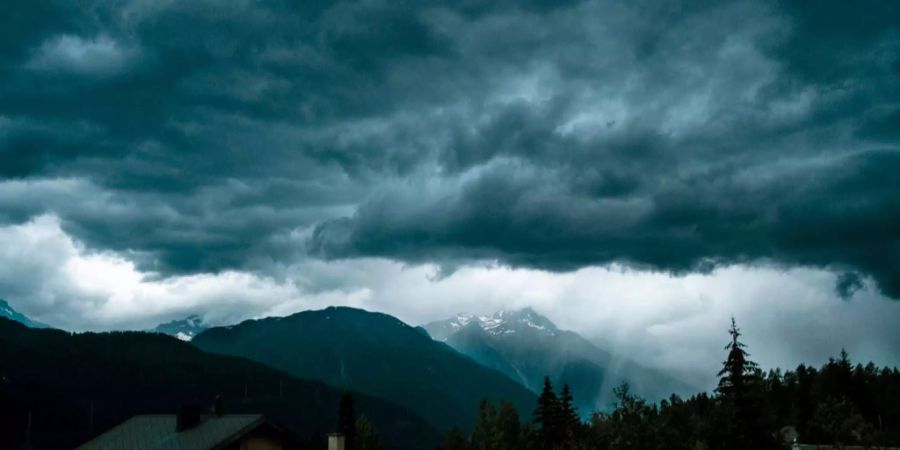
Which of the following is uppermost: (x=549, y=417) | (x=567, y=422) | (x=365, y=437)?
(x=549, y=417)

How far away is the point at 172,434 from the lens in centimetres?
6838

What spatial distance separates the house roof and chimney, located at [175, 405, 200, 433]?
0.40 meters

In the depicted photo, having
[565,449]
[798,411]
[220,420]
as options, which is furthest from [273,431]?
[798,411]

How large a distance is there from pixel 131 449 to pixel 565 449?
9580 cm

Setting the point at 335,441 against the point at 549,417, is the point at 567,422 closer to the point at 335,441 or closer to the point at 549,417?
the point at 549,417

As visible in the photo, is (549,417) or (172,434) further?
(549,417)

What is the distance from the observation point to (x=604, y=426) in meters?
140

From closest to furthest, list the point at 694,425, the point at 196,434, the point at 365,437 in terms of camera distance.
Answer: the point at 196,434 < the point at 694,425 < the point at 365,437

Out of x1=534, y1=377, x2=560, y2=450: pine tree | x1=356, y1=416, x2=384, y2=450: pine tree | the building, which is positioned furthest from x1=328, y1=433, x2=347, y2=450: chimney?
x1=356, y1=416, x2=384, y2=450: pine tree

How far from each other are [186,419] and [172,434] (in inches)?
57.9

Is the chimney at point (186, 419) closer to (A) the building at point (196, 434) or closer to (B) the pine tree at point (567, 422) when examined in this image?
(A) the building at point (196, 434)

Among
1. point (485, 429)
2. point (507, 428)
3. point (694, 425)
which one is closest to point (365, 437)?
point (485, 429)

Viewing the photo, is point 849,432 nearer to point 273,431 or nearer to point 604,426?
point 604,426

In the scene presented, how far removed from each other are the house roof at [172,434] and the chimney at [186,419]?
397 mm
